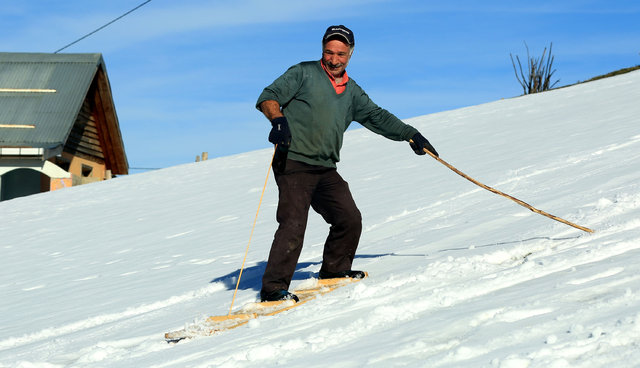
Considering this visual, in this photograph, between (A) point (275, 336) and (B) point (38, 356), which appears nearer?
(A) point (275, 336)

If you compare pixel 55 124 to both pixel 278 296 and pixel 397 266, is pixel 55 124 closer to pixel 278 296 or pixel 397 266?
pixel 397 266

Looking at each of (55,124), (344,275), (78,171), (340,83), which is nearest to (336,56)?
(340,83)

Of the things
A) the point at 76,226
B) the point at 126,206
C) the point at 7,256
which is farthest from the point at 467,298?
the point at 126,206

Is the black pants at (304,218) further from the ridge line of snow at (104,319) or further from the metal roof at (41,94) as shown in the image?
the metal roof at (41,94)

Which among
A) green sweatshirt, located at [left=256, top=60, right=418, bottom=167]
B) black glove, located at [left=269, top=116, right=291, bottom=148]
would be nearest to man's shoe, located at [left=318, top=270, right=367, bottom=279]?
green sweatshirt, located at [left=256, top=60, right=418, bottom=167]

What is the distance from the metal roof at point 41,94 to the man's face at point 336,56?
1641 centimetres

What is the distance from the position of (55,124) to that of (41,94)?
1.63 metres

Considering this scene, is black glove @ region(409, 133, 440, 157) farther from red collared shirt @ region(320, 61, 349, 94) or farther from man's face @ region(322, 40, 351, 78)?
man's face @ region(322, 40, 351, 78)

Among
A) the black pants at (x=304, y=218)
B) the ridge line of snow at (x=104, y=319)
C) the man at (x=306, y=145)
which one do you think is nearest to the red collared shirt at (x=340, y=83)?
the man at (x=306, y=145)

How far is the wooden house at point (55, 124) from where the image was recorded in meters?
20.3

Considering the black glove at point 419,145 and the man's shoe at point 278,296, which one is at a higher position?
the black glove at point 419,145

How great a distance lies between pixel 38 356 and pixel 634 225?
364cm

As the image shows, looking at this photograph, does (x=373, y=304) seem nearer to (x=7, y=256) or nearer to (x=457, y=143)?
(x=7, y=256)

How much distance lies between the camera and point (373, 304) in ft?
13.6
